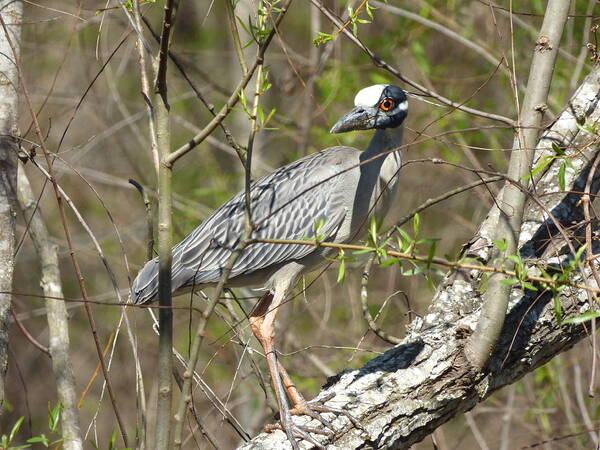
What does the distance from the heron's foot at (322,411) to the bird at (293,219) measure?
1.73ft

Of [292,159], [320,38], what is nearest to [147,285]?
[320,38]

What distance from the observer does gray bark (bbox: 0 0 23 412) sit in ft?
9.87

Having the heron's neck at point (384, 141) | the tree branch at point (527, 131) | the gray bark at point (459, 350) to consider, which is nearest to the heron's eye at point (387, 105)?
the heron's neck at point (384, 141)

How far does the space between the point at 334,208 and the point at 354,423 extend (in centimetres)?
143

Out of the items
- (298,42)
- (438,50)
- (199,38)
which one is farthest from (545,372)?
(199,38)

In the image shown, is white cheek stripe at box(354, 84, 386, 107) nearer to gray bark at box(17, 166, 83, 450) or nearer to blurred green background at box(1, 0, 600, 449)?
blurred green background at box(1, 0, 600, 449)

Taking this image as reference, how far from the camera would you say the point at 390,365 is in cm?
335

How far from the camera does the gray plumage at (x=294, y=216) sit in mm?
4102

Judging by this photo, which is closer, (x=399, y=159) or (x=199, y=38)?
(x=399, y=159)

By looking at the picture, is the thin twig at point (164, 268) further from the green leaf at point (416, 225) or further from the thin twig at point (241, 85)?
the green leaf at point (416, 225)

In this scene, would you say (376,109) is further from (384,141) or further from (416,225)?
(416,225)

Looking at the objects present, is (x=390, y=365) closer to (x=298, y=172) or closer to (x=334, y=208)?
(x=334, y=208)

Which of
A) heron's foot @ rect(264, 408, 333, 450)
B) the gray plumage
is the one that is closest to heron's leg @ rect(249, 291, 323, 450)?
heron's foot @ rect(264, 408, 333, 450)

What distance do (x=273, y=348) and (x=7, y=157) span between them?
163 cm
